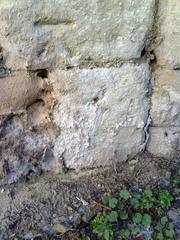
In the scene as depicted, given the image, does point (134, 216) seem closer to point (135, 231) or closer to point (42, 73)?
point (135, 231)

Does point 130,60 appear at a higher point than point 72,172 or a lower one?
higher

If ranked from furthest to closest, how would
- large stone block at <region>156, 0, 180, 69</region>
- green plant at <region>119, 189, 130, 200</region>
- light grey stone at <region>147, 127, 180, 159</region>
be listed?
light grey stone at <region>147, 127, 180, 159</region> < green plant at <region>119, 189, 130, 200</region> < large stone block at <region>156, 0, 180, 69</region>

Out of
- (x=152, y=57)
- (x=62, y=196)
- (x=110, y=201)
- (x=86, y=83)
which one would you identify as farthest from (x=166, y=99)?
(x=62, y=196)

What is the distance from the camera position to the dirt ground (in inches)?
78.2

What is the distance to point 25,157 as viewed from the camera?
6.88ft

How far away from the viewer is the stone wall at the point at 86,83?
180cm

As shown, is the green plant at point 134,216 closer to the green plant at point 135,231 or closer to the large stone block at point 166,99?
the green plant at point 135,231

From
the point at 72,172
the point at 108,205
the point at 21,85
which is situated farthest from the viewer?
the point at 72,172

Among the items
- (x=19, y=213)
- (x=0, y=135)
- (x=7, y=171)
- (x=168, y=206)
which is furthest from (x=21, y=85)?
A: (x=168, y=206)

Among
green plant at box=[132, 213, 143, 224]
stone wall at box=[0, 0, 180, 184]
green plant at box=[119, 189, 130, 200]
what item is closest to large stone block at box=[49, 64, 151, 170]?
stone wall at box=[0, 0, 180, 184]

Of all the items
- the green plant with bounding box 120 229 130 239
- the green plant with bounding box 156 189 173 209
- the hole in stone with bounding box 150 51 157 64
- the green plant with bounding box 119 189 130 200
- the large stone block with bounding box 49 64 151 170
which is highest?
the hole in stone with bounding box 150 51 157 64

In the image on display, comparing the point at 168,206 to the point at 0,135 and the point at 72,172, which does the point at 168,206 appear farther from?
the point at 0,135

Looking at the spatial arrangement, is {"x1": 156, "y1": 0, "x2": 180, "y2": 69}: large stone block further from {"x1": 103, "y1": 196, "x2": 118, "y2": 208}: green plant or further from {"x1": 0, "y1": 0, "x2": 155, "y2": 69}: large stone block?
{"x1": 103, "y1": 196, "x2": 118, "y2": 208}: green plant

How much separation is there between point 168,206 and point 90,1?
3.09ft
